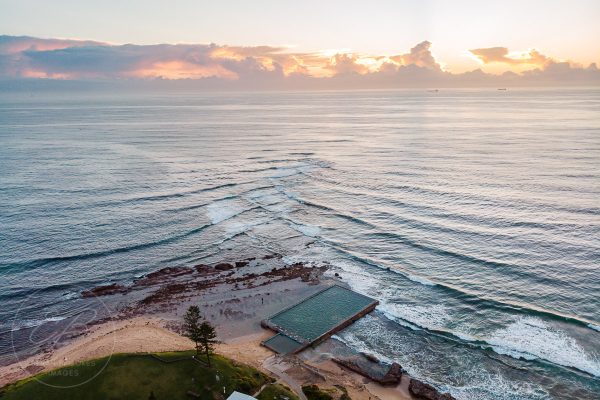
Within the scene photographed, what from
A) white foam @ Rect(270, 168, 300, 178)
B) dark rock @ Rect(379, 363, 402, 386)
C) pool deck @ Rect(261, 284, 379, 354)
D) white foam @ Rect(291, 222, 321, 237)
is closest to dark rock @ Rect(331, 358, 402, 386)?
dark rock @ Rect(379, 363, 402, 386)

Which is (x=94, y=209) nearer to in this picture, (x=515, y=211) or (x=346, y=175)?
(x=346, y=175)

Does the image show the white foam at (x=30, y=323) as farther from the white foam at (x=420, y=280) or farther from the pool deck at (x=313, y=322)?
the white foam at (x=420, y=280)

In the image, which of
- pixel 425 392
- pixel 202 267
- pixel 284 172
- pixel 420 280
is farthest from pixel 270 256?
pixel 284 172

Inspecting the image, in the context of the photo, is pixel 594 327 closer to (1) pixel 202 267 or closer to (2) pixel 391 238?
(2) pixel 391 238

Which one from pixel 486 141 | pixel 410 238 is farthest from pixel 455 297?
pixel 486 141

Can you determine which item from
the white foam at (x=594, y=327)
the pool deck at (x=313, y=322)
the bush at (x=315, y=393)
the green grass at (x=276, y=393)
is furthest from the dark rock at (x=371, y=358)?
the white foam at (x=594, y=327)

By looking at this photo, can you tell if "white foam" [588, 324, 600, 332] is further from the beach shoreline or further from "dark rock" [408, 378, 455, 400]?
the beach shoreline
